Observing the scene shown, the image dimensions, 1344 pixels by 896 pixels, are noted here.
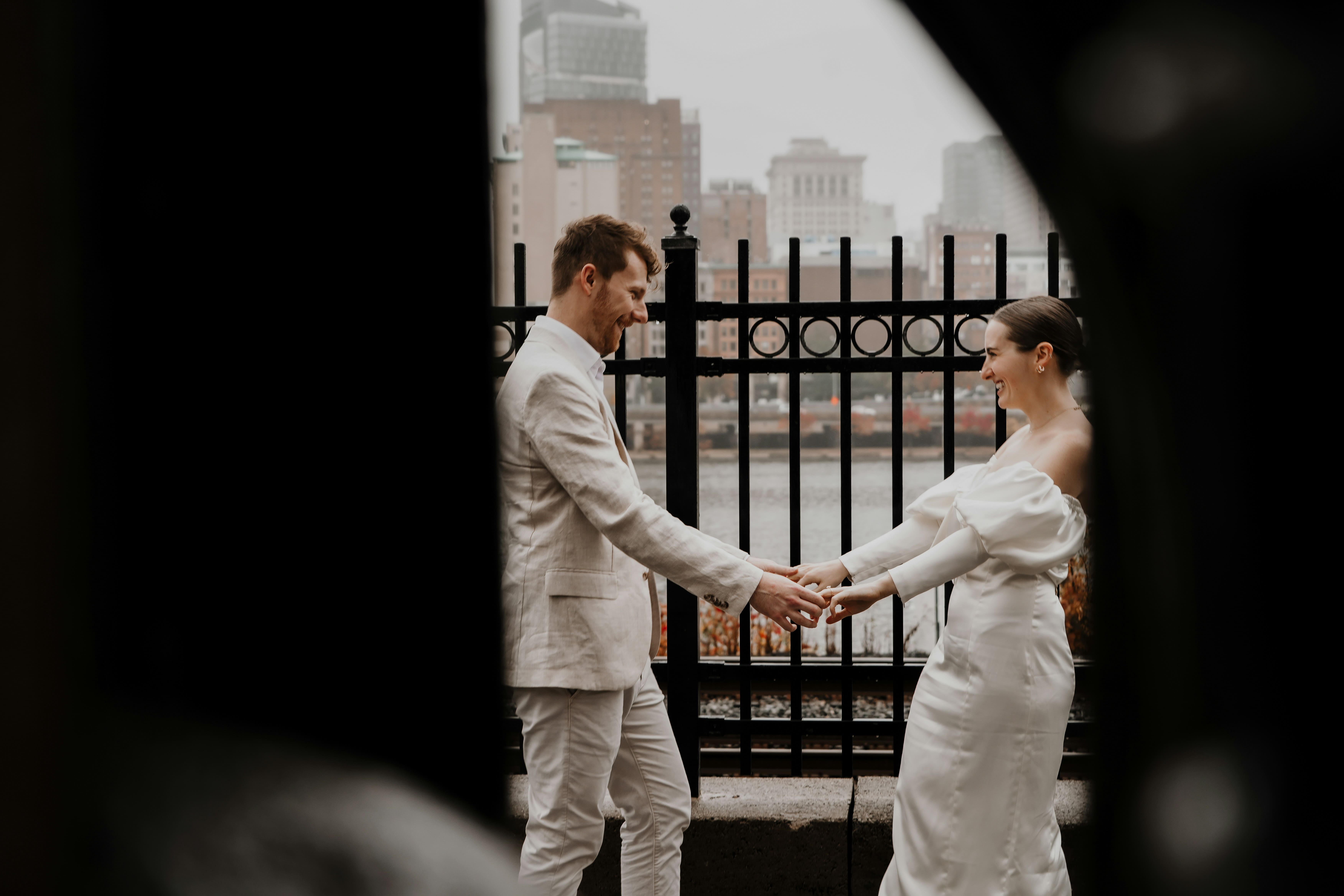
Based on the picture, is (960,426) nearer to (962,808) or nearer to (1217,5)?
(962,808)

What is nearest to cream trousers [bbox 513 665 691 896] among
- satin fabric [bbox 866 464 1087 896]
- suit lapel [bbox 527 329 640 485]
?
suit lapel [bbox 527 329 640 485]

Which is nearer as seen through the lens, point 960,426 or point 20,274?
point 20,274

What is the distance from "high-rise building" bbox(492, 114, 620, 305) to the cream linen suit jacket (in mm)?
266

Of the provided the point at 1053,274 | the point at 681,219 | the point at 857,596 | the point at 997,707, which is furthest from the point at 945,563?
the point at 681,219

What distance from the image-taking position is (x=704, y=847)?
3404mm

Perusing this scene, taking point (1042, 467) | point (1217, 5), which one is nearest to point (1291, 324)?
point (1217, 5)

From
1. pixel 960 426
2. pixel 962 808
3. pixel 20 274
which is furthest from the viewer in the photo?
pixel 960 426

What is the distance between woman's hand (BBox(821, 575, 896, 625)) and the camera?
283 cm

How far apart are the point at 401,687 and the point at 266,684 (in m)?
0.05

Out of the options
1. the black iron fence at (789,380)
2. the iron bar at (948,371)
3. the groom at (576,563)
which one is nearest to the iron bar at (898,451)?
the black iron fence at (789,380)

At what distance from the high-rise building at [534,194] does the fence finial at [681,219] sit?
0.94 ft

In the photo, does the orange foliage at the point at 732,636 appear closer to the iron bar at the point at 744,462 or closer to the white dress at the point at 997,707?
the iron bar at the point at 744,462

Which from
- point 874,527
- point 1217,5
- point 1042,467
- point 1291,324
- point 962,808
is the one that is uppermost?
point 1217,5

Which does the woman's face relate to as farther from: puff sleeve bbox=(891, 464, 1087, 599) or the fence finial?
the fence finial
